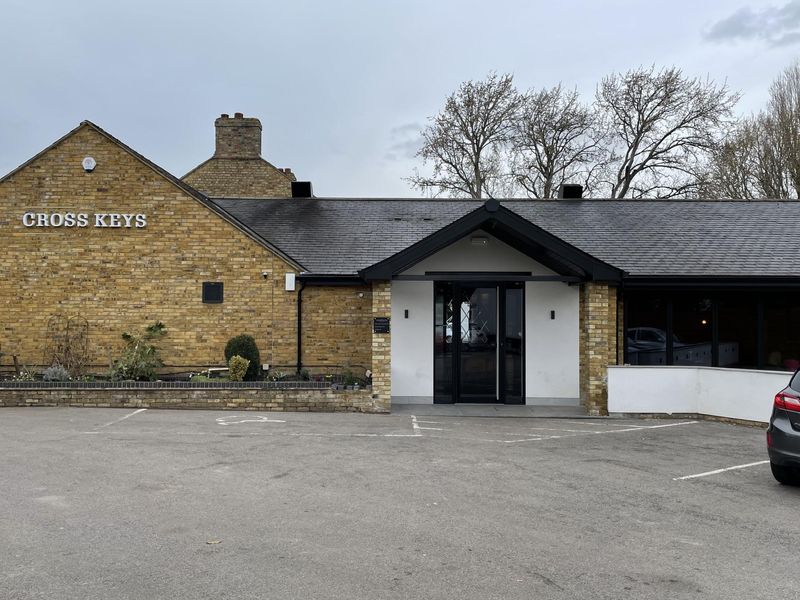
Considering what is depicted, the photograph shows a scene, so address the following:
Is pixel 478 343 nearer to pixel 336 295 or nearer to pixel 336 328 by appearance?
pixel 336 328

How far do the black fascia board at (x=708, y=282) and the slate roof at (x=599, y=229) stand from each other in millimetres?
101

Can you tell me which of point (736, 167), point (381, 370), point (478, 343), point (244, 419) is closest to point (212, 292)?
point (244, 419)

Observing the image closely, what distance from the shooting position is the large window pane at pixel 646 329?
14031 mm

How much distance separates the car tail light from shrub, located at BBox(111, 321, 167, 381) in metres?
11.0

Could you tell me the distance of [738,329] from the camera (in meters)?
14.1

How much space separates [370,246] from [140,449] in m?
7.90

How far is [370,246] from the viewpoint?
610 inches

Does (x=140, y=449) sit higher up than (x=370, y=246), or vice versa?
(x=370, y=246)

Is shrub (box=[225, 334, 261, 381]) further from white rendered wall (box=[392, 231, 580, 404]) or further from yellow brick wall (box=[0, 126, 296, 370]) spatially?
white rendered wall (box=[392, 231, 580, 404])


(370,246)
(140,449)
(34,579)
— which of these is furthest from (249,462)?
(370,246)

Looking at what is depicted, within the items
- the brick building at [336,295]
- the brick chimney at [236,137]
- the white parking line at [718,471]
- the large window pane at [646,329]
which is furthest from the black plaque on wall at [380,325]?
the brick chimney at [236,137]

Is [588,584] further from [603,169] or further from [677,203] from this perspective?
[603,169]

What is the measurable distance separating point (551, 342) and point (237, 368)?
6.52 metres

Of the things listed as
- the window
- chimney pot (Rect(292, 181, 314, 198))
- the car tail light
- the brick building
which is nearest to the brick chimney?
chimney pot (Rect(292, 181, 314, 198))
